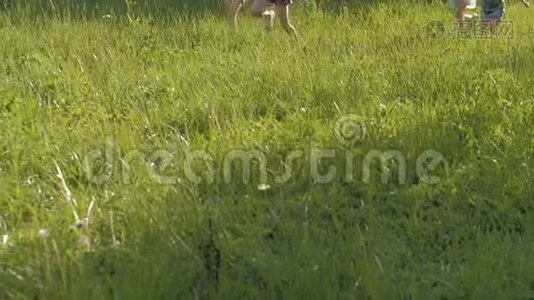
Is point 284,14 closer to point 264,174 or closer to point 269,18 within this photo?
point 269,18

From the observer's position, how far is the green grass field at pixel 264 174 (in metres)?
2.22

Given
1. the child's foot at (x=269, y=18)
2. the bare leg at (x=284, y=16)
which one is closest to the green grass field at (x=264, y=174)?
the bare leg at (x=284, y=16)

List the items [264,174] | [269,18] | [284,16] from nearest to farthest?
[264,174] < [284,16] < [269,18]

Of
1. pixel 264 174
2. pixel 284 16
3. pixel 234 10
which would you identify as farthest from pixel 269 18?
pixel 264 174

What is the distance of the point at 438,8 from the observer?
8227mm

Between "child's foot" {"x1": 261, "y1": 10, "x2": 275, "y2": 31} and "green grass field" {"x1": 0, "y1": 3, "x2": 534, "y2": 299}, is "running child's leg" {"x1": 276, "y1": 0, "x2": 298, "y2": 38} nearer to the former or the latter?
"child's foot" {"x1": 261, "y1": 10, "x2": 275, "y2": 31}

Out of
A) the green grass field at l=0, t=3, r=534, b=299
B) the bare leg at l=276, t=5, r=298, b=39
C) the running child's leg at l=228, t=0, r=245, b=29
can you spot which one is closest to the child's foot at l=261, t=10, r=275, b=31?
the bare leg at l=276, t=5, r=298, b=39

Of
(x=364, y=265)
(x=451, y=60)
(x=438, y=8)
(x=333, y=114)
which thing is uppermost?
(x=438, y=8)

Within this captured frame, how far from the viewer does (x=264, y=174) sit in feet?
9.94

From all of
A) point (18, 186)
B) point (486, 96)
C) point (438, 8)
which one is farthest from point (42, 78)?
point (438, 8)

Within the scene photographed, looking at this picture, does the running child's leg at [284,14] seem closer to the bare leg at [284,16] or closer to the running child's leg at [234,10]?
the bare leg at [284,16]

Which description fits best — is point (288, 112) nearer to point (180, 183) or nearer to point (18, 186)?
point (180, 183)

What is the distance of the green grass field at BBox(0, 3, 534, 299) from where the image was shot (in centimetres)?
222

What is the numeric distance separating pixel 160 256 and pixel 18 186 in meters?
0.99
